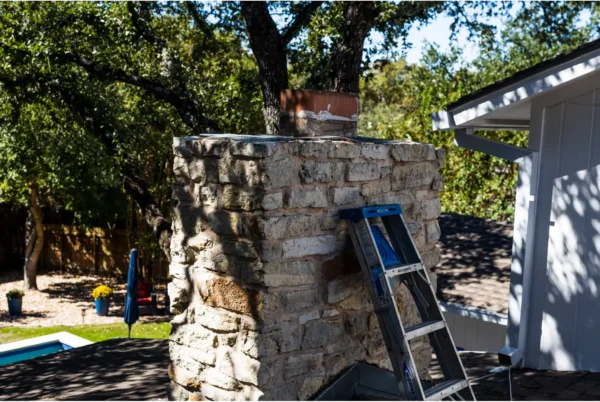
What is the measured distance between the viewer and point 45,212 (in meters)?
21.1

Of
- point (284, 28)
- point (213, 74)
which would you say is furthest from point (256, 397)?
point (213, 74)

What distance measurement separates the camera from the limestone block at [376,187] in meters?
3.61

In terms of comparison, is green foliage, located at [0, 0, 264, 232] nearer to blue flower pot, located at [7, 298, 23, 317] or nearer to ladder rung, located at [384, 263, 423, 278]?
blue flower pot, located at [7, 298, 23, 317]

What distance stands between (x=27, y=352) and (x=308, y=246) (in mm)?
9870

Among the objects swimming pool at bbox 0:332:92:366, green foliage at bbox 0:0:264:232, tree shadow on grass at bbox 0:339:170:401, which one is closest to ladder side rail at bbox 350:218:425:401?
tree shadow on grass at bbox 0:339:170:401

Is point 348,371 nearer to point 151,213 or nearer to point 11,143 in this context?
point 151,213

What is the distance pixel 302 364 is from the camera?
3314 millimetres

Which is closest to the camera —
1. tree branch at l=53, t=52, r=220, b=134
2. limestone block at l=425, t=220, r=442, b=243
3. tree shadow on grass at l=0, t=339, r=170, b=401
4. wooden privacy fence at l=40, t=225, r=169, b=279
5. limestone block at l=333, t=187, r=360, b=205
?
limestone block at l=333, t=187, r=360, b=205

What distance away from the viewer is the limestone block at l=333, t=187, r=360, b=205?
3441 mm

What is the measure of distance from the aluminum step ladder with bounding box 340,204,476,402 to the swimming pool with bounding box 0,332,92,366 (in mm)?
9270

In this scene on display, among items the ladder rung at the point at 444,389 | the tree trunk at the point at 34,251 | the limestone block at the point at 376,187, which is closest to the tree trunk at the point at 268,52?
the limestone block at the point at 376,187

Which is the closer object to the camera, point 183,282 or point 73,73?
point 183,282

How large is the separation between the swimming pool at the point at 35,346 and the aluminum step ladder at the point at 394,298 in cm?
927

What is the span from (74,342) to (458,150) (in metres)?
9.15
